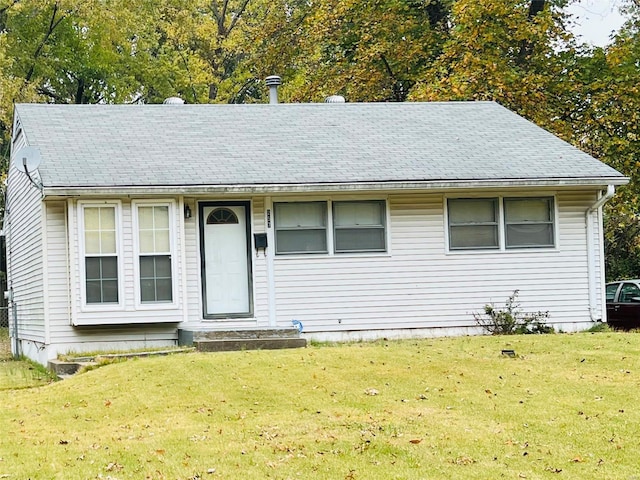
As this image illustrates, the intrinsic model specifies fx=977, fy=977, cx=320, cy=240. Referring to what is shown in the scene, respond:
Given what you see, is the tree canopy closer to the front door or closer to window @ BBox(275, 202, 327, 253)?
window @ BBox(275, 202, 327, 253)

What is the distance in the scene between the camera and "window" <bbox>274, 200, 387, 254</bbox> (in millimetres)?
16016

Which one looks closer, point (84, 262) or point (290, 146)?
point (84, 262)

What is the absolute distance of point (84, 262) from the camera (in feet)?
48.2

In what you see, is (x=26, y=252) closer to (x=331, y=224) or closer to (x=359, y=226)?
(x=331, y=224)

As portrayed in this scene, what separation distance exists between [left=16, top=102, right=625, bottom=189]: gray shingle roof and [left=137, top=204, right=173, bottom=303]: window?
540 mm

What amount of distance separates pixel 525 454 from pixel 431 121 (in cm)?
1211

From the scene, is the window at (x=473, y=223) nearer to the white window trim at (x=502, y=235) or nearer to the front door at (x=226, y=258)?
the white window trim at (x=502, y=235)

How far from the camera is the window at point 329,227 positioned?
52.5 feet

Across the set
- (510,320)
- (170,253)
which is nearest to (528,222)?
(510,320)

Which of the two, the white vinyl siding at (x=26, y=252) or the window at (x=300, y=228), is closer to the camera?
the white vinyl siding at (x=26, y=252)

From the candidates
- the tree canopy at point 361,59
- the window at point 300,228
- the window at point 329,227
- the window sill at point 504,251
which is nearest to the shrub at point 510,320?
the window sill at point 504,251

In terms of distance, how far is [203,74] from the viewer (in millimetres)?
37812

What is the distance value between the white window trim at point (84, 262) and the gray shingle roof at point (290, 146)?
0.35 meters

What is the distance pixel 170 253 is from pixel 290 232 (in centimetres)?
209
